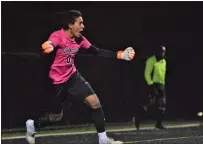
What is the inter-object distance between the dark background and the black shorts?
2.45 m

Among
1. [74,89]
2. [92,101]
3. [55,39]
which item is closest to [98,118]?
[92,101]

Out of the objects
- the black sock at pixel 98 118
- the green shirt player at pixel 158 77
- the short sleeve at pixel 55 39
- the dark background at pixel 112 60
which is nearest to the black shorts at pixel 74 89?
the black sock at pixel 98 118

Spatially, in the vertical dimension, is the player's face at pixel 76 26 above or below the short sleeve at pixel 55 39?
above

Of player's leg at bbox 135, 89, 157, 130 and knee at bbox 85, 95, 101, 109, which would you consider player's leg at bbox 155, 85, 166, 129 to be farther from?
knee at bbox 85, 95, 101, 109

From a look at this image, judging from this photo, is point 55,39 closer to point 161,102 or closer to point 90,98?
point 90,98

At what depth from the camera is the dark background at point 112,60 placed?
9.25 meters

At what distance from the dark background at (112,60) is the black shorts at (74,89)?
2.45m

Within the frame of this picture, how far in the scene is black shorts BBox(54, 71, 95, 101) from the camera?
20.2 ft

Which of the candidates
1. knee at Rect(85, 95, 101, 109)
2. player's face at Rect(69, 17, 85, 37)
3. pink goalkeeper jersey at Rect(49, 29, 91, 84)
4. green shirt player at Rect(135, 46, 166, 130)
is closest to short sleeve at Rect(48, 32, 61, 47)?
pink goalkeeper jersey at Rect(49, 29, 91, 84)

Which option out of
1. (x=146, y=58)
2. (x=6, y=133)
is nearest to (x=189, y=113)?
(x=146, y=58)

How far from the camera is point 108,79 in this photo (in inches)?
406

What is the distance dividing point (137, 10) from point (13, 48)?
3.12 meters

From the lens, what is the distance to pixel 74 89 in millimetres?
6203

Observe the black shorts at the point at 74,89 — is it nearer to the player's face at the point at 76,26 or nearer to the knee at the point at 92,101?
the knee at the point at 92,101
